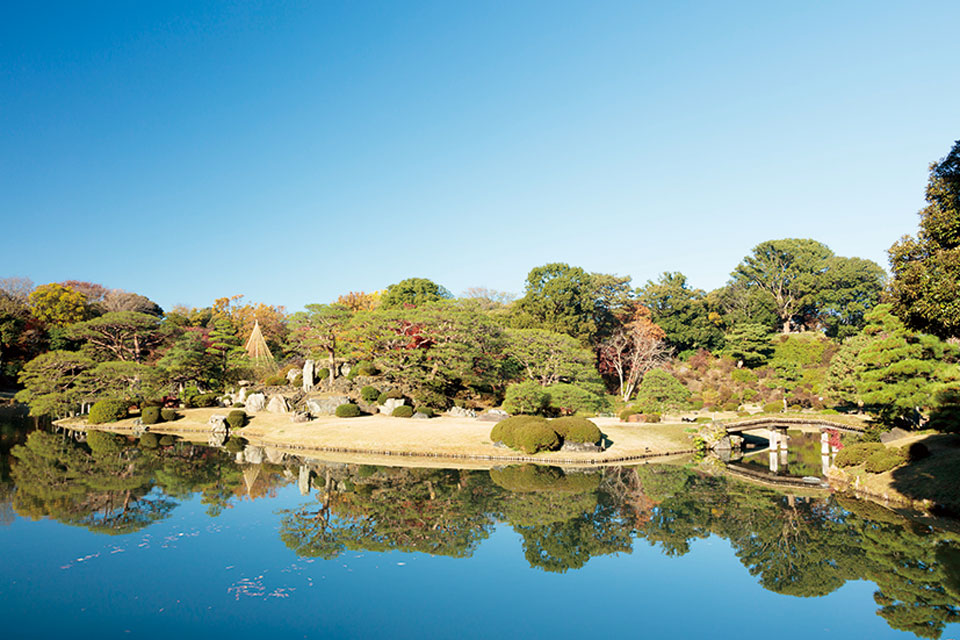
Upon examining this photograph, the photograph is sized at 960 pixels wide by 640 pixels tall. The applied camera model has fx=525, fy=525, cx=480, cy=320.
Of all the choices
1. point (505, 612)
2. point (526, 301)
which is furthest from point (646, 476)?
point (526, 301)

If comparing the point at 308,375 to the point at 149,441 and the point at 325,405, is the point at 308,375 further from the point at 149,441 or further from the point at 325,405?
the point at 149,441

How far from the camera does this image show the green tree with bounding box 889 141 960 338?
952 centimetres

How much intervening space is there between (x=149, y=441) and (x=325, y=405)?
33.2 feet

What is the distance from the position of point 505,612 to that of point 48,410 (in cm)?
4079

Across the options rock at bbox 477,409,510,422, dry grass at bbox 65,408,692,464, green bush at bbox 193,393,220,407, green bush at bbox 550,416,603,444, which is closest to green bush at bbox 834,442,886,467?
dry grass at bbox 65,408,692,464

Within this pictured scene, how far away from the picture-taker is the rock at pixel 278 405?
36406mm

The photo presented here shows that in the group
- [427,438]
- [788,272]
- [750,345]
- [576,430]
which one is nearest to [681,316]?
[750,345]

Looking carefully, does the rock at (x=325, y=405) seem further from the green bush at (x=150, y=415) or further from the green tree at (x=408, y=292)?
the green tree at (x=408, y=292)

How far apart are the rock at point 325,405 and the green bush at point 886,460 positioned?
28.8m

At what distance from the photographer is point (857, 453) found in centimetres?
2230

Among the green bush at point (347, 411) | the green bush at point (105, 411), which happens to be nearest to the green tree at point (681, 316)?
the green bush at point (347, 411)

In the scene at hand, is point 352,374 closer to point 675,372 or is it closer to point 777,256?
point 675,372

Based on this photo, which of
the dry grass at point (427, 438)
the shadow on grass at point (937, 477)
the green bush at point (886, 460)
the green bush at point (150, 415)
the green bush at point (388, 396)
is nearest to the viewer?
the shadow on grass at point (937, 477)

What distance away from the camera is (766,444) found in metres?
36.2
